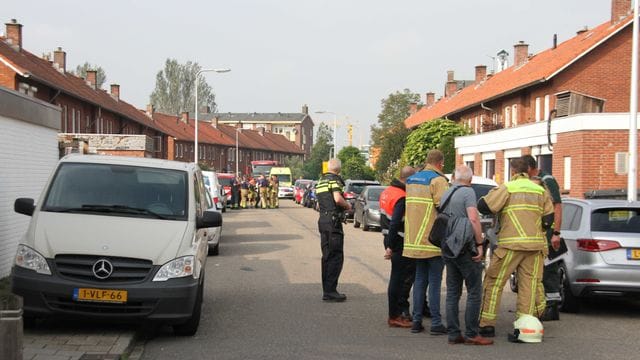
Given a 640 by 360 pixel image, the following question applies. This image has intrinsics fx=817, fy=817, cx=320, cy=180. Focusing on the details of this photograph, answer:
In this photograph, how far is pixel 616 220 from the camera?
10.2 m

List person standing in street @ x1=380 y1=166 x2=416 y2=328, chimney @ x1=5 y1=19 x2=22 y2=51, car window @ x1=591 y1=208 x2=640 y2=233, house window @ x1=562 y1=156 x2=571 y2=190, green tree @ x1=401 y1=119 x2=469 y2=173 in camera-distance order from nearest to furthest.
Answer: person standing in street @ x1=380 y1=166 x2=416 y2=328 < car window @ x1=591 y1=208 x2=640 y2=233 < house window @ x1=562 y1=156 x2=571 y2=190 < chimney @ x1=5 y1=19 x2=22 y2=51 < green tree @ x1=401 y1=119 x2=469 y2=173

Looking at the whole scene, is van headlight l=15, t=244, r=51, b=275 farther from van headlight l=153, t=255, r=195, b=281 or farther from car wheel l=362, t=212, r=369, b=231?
car wheel l=362, t=212, r=369, b=231

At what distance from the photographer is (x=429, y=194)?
8875 millimetres

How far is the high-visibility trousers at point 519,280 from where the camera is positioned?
28.2 ft

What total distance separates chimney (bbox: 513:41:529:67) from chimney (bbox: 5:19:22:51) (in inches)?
1158

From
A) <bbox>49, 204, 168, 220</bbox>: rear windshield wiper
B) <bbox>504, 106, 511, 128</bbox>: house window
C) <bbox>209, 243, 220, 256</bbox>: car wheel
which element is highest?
<bbox>504, 106, 511, 128</bbox>: house window

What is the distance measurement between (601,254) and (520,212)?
6.49 ft

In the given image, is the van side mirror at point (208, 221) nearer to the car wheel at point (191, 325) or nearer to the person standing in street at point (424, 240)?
the car wheel at point (191, 325)

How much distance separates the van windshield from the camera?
865cm

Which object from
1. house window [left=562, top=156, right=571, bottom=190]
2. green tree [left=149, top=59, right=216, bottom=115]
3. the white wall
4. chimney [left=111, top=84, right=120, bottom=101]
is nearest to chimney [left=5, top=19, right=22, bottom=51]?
chimney [left=111, top=84, right=120, bottom=101]

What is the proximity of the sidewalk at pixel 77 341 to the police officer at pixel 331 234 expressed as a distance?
3.19 metres

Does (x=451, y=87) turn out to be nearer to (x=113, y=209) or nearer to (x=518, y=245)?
(x=518, y=245)

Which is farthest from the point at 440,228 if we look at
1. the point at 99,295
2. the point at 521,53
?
the point at 521,53

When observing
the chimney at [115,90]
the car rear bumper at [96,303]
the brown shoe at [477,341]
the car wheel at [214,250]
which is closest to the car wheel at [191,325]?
the car rear bumper at [96,303]
